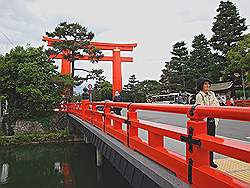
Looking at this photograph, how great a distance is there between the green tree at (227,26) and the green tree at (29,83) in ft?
47.3

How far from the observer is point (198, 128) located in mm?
2318

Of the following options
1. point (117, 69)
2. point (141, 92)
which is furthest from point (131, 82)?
point (117, 69)

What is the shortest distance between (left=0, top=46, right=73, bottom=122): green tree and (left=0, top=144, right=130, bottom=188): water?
3.18m

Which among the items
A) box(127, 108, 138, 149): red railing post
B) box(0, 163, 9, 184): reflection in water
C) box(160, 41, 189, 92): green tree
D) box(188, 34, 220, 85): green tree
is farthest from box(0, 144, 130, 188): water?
box(160, 41, 189, 92): green tree

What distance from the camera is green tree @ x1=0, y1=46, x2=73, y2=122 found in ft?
64.8

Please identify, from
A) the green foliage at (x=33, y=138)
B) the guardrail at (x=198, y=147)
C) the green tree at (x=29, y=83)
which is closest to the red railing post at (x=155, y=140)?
the guardrail at (x=198, y=147)

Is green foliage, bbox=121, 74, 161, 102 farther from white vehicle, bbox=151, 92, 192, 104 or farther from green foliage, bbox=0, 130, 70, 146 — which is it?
green foliage, bbox=0, 130, 70, 146

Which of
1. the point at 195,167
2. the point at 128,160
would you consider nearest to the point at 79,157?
the point at 128,160

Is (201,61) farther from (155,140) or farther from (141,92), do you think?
(155,140)

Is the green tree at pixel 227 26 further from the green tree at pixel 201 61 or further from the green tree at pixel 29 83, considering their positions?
the green tree at pixel 29 83

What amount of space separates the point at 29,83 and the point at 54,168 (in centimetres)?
838

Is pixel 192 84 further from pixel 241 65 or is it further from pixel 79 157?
pixel 79 157

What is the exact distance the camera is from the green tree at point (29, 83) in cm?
1977

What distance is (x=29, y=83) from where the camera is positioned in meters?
19.9
